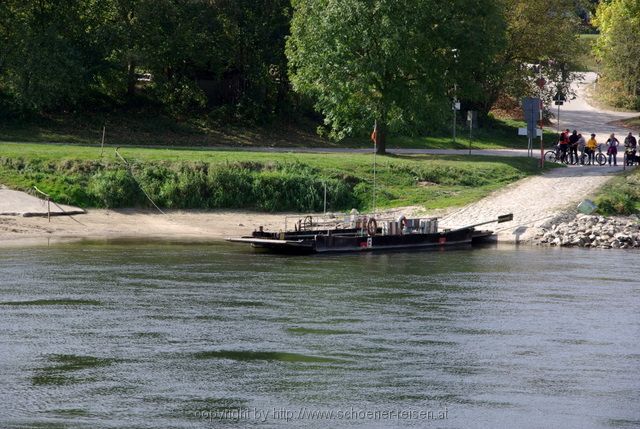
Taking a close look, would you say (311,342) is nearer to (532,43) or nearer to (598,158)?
(598,158)

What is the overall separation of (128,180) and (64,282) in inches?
542

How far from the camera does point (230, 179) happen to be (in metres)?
44.5

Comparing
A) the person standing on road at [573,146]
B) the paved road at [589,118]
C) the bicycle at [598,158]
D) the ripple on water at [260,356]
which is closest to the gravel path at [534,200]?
the bicycle at [598,158]

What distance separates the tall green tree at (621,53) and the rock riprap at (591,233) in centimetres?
3911

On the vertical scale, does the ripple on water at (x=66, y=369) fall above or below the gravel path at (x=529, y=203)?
below

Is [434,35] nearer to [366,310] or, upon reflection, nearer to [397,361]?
[366,310]

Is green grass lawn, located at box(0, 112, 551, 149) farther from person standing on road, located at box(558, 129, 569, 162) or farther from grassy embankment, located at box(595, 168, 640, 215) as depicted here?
grassy embankment, located at box(595, 168, 640, 215)

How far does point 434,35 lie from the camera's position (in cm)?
5103

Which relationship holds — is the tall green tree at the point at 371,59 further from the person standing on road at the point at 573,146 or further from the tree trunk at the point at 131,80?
the tree trunk at the point at 131,80

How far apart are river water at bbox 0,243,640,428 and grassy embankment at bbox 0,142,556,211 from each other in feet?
26.0

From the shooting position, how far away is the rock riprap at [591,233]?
40.2 meters

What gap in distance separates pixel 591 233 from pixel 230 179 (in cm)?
1369

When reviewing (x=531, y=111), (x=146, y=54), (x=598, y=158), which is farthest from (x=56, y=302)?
(x=598, y=158)

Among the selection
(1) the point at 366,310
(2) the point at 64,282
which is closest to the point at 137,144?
(2) the point at 64,282
